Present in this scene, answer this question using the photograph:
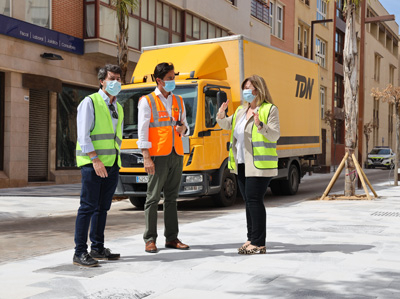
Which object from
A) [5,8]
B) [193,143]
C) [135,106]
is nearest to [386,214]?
[193,143]

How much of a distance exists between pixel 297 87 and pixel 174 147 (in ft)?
30.0

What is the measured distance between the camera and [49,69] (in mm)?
19078

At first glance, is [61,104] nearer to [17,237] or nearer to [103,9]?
[103,9]

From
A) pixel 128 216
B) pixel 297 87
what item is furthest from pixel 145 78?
pixel 297 87

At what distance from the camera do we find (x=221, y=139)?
1189 centimetres

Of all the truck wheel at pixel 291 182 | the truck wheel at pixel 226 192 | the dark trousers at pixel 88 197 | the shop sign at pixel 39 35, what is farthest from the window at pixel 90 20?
the dark trousers at pixel 88 197

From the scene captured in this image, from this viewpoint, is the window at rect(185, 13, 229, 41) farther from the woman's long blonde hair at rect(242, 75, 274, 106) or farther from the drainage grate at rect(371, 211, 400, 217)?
the woman's long blonde hair at rect(242, 75, 274, 106)

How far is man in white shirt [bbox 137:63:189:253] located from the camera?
6.40m

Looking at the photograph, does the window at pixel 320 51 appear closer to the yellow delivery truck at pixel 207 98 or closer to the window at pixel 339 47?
the window at pixel 339 47

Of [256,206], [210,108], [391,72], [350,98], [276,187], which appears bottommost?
[276,187]

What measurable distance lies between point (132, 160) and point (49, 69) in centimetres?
882

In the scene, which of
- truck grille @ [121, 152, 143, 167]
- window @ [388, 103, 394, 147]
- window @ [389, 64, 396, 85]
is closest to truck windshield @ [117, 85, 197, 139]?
truck grille @ [121, 152, 143, 167]

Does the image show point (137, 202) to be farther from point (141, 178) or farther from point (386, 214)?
point (386, 214)

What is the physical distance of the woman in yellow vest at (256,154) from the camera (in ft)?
21.0
